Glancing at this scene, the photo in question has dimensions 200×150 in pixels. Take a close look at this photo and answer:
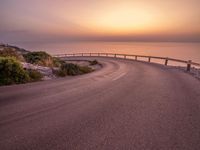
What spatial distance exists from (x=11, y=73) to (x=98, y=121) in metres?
7.70

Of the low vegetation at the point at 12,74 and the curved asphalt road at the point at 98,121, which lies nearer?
the curved asphalt road at the point at 98,121

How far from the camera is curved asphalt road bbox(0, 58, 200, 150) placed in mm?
3523

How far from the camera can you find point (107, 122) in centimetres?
457

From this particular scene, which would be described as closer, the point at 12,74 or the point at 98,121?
the point at 98,121

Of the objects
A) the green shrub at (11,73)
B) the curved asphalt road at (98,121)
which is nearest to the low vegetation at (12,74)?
the green shrub at (11,73)

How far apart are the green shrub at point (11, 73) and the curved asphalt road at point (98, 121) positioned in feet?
6.61

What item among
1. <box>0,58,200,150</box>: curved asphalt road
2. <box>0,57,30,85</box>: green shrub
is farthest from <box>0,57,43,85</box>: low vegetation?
<box>0,58,200,150</box>: curved asphalt road

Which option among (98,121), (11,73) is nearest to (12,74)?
(11,73)

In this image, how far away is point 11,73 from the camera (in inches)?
388

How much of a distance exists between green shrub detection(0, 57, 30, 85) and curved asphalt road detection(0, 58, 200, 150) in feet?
6.61

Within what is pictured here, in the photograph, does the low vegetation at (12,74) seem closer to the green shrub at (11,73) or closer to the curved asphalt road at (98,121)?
the green shrub at (11,73)

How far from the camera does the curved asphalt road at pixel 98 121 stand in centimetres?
352

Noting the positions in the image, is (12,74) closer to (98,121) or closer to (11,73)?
(11,73)

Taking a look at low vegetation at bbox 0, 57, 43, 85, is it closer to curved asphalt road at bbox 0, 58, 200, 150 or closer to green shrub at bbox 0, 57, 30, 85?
green shrub at bbox 0, 57, 30, 85
